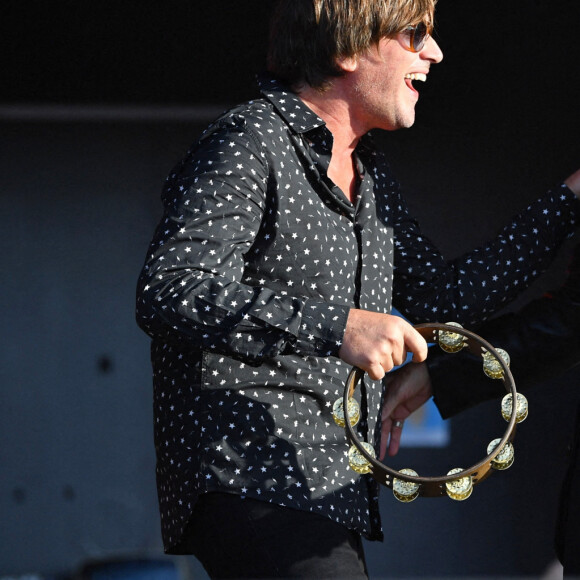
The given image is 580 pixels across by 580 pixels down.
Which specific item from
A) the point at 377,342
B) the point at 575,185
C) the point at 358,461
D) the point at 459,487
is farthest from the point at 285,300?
the point at 575,185

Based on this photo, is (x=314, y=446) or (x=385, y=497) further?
(x=385, y=497)

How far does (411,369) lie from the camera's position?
8.04 ft

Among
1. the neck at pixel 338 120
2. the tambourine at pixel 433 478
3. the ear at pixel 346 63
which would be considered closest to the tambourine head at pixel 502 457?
the tambourine at pixel 433 478

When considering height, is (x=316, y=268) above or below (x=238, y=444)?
above

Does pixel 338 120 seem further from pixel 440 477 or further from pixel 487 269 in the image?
pixel 440 477

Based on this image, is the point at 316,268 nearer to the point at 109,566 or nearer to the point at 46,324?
the point at 109,566

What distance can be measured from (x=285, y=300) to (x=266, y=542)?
0.47m

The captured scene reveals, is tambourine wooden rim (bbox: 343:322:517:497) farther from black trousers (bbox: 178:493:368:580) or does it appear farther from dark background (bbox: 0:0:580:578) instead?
dark background (bbox: 0:0:580:578)

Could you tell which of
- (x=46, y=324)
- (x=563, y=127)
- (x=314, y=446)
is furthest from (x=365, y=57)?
(x=46, y=324)

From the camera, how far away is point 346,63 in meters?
2.21

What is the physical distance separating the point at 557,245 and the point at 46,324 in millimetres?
2889

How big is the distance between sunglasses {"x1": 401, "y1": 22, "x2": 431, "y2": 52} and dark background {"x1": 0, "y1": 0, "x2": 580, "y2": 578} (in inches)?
81.8

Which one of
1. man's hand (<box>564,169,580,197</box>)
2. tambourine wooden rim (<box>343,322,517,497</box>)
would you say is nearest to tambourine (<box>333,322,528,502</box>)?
tambourine wooden rim (<box>343,322,517,497</box>)

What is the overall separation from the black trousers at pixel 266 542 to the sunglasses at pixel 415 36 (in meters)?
1.16
